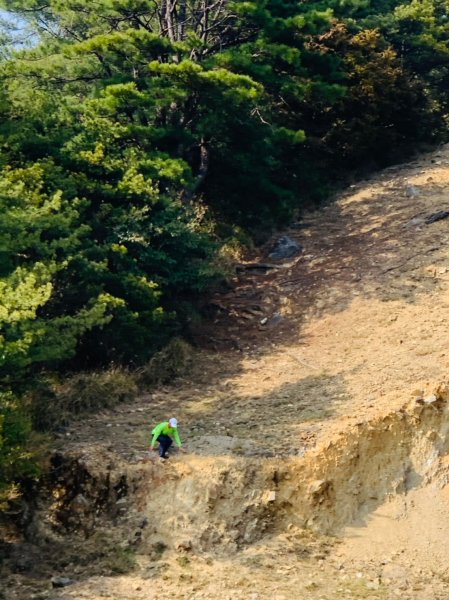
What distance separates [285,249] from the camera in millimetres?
18797

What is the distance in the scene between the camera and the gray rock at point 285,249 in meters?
18.6

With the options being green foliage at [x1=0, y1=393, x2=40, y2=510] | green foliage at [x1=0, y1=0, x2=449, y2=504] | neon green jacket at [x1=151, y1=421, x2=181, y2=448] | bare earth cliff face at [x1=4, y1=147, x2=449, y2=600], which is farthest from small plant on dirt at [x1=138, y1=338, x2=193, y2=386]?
green foliage at [x1=0, y1=393, x2=40, y2=510]

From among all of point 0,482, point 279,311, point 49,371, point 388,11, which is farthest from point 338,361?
point 388,11

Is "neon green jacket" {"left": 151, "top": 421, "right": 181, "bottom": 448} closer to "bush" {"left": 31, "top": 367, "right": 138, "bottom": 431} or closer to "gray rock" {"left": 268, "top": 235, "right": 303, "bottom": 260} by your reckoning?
"bush" {"left": 31, "top": 367, "right": 138, "bottom": 431}

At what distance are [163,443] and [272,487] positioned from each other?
74.4 inches

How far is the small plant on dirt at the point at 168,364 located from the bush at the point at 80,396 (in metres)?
0.38

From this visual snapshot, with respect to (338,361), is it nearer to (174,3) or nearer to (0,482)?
(0,482)

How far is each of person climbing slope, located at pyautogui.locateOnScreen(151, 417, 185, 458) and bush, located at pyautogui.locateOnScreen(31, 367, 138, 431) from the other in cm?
207

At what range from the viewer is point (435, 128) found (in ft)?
77.6

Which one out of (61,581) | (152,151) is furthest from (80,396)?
(152,151)

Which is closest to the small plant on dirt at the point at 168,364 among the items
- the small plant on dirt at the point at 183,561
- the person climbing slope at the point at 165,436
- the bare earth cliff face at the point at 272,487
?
the bare earth cliff face at the point at 272,487

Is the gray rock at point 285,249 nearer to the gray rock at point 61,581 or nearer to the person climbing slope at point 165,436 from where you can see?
the person climbing slope at point 165,436

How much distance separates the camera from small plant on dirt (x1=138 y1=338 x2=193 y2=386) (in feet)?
44.6

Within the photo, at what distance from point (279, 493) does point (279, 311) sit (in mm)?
6367
